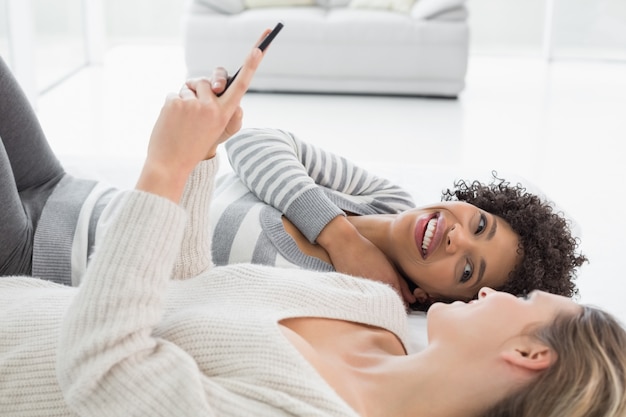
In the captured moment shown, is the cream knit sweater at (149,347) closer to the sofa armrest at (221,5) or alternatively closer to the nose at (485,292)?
the nose at (485,292)

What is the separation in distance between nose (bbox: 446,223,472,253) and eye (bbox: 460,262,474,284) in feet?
0.13

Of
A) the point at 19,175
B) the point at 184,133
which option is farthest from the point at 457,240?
the point at 19,175

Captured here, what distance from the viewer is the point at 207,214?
1.62m

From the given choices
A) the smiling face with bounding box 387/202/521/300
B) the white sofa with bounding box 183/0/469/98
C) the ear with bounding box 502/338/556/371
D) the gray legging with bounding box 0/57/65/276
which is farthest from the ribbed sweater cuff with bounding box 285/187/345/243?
the white sofa with bounding box 183/0/469/98

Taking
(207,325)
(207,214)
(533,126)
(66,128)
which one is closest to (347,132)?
(533,126)

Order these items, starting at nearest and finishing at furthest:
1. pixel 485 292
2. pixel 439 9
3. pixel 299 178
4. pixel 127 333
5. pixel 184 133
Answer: pixel 127 333 → pixel 184 133 → pixel 485 292 → pixel 299 178 → pixel 439 9

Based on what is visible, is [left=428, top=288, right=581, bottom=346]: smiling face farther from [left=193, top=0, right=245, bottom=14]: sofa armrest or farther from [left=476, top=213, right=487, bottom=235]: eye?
[left=193, top=0, right=245, bottom=14]: sofa armrest

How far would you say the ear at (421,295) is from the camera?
6.30 ft

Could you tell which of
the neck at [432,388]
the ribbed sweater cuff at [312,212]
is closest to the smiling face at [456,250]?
the ribbed sweater cuff at [312,212]

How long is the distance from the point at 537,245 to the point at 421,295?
27 centimetres

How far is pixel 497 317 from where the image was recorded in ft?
4.45

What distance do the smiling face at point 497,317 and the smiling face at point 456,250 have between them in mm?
426

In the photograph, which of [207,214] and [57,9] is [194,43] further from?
[207,214]

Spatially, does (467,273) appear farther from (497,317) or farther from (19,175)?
(19,175)
